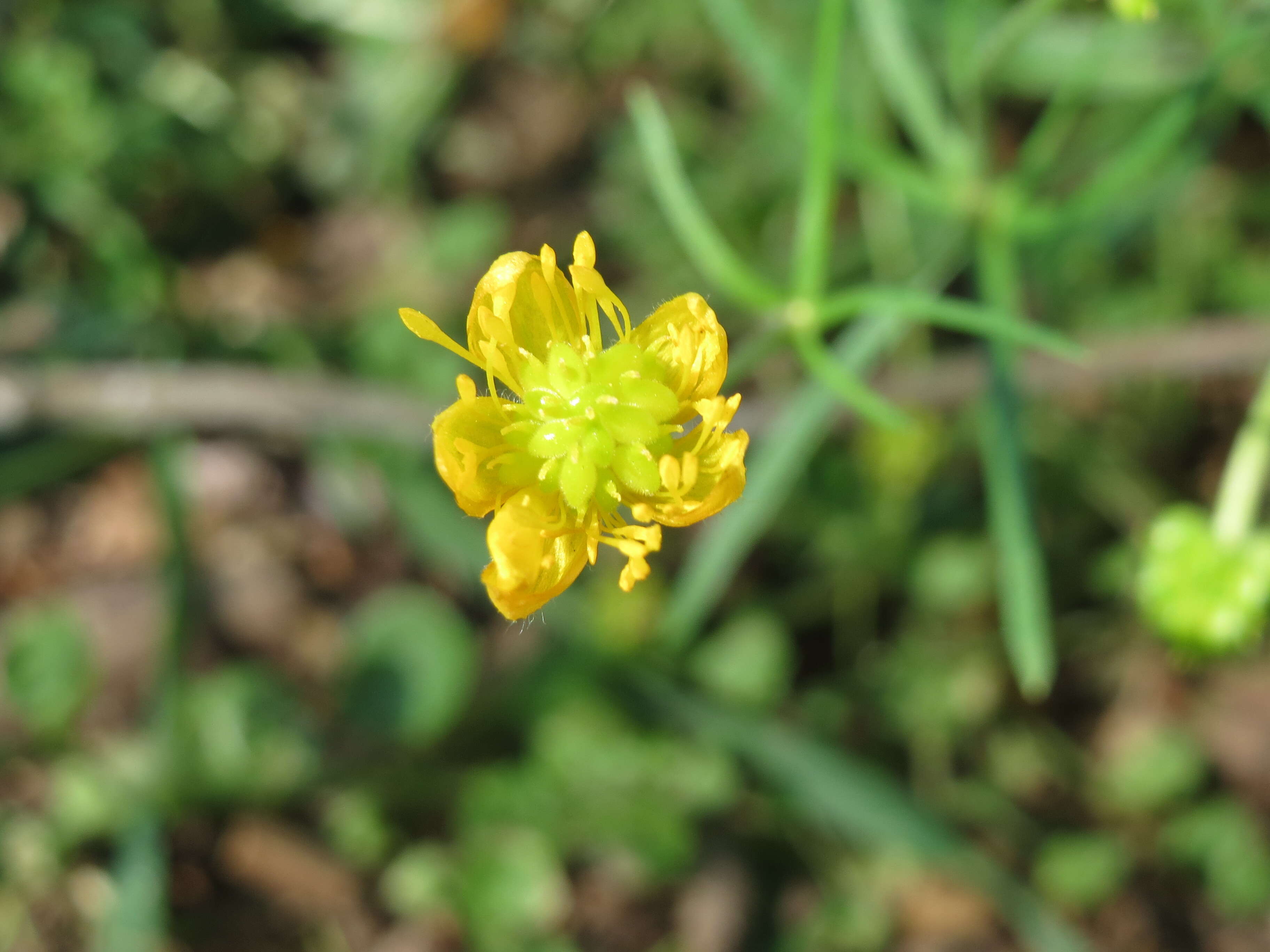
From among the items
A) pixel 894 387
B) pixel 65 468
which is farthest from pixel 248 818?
pixel 894 387

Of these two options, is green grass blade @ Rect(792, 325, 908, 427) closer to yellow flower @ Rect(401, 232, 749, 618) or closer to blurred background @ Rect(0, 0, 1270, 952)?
yellow flower @ Rect(401, 232, 749, 618)

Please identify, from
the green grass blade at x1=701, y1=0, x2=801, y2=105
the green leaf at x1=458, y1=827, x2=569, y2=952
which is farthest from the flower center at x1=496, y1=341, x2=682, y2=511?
the green leaf at x1=458, y1=827, x2=569, y2=952

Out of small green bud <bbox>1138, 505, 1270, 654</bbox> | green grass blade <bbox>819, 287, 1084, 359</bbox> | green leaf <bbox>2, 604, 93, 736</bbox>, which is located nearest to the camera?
green grass blade <bbox>819, 287, 1084, 359</bbox>

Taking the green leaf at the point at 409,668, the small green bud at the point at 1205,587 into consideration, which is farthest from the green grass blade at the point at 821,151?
the green leaf at the point at 409,668

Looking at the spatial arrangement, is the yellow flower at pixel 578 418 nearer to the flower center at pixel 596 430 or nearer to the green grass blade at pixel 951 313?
the flower center at pixel 596 430

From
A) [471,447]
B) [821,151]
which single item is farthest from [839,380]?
[471,447]

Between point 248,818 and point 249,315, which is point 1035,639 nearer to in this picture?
point 248,818
